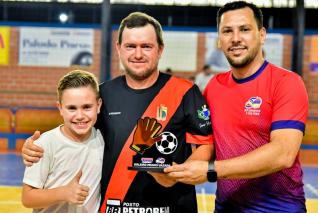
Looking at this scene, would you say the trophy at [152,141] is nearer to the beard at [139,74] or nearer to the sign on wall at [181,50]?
the beard at [139,74]

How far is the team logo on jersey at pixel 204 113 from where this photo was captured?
2.77 m

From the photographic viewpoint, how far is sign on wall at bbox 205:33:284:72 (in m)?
13.5

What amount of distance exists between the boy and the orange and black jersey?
8 cm

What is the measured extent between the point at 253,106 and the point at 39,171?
127cm

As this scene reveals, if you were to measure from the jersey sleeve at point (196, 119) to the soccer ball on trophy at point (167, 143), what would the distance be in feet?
0.32

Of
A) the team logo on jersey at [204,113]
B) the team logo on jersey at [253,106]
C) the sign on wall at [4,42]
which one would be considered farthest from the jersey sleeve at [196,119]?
the sign on wall at [4,42]

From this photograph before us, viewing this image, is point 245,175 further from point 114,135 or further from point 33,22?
point 33,22

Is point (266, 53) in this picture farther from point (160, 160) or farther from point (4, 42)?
point (160, 160)

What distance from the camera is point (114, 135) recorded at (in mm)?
2773

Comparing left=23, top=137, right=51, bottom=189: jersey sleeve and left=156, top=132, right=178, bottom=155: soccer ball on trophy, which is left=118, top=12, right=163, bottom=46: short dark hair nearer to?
left=156, top=132, right=178, bottom=155: soccer ball on trophy

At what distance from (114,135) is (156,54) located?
21.2 inches

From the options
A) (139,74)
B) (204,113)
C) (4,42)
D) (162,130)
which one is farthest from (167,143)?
(4,42)

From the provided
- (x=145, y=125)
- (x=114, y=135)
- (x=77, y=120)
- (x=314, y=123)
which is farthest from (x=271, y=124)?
(x=314, y=123)

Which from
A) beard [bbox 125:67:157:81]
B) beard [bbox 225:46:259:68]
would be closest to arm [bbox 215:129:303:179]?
beard [bbox 225:46:259:68]
